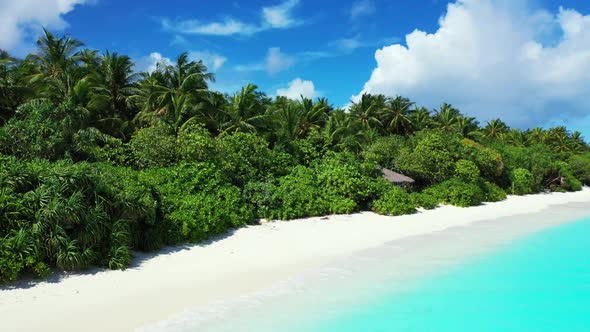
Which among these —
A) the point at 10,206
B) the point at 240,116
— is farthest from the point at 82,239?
the point at 240,116

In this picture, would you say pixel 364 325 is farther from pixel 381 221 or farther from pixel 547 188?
pixel 547 188

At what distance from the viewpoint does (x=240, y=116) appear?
29578mm

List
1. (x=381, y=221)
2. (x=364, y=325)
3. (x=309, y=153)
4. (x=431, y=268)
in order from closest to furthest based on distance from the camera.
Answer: (x=364, y=325) → (x=431, y=268) → (x=381, y=221) → (x=309, y=153)

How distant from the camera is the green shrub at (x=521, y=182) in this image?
3316 centimetres

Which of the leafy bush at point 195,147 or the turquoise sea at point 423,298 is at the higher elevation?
the leafy bush at point 195,147

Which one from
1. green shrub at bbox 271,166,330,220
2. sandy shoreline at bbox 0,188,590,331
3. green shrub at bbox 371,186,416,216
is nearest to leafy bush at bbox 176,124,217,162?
green shrub at bbox 271,166,330,220

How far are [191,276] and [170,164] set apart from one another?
7674mm

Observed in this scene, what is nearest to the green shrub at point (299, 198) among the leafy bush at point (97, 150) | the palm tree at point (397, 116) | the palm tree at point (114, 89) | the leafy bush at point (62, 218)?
the leafy bush at point (97, 150)

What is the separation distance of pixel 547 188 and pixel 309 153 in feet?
86.1

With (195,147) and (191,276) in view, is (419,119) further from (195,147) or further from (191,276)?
(191,276)

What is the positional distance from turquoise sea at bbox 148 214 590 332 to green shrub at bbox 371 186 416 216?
16.4 feet

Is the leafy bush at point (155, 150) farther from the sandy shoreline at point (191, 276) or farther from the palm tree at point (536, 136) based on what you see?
the palm tree at point (536, 136)

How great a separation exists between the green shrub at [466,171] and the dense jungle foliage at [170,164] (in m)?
0.08

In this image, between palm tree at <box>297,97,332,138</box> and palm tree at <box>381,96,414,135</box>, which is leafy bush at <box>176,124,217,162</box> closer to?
palm tree at <box>297,97,332,138</box>
